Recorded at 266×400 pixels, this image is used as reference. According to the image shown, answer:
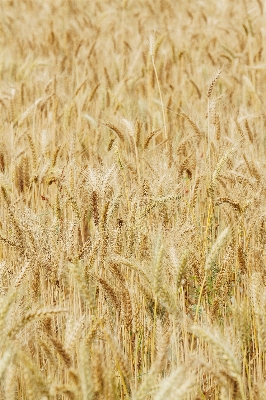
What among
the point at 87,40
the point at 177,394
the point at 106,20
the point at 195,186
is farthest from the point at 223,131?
the point at 106,20

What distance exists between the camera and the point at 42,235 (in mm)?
1438

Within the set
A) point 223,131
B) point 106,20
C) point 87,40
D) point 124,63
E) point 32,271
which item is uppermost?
point 106,20

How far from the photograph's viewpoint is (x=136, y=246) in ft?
4.73

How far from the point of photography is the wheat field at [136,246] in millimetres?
964

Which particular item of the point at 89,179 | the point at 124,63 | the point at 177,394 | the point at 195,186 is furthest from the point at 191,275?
the point at 124,63

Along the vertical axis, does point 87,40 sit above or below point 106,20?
below

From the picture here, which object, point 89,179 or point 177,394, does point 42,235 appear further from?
point 177,394

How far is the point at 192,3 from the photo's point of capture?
557 cm

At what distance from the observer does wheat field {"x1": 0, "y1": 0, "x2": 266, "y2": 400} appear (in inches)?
37.9

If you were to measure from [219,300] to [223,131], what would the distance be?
1.15 m

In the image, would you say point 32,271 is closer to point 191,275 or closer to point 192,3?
point 191,275

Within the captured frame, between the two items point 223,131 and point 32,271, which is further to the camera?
point 223,131

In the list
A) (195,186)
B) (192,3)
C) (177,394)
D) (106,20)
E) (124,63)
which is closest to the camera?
(177,394)

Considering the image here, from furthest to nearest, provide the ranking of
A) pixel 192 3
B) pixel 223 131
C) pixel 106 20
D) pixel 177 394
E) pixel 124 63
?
1. pixel 192 3
2. pixel 106 20
3. pixel 124 63
4. pixel 223 131
5. pixel 177 394
